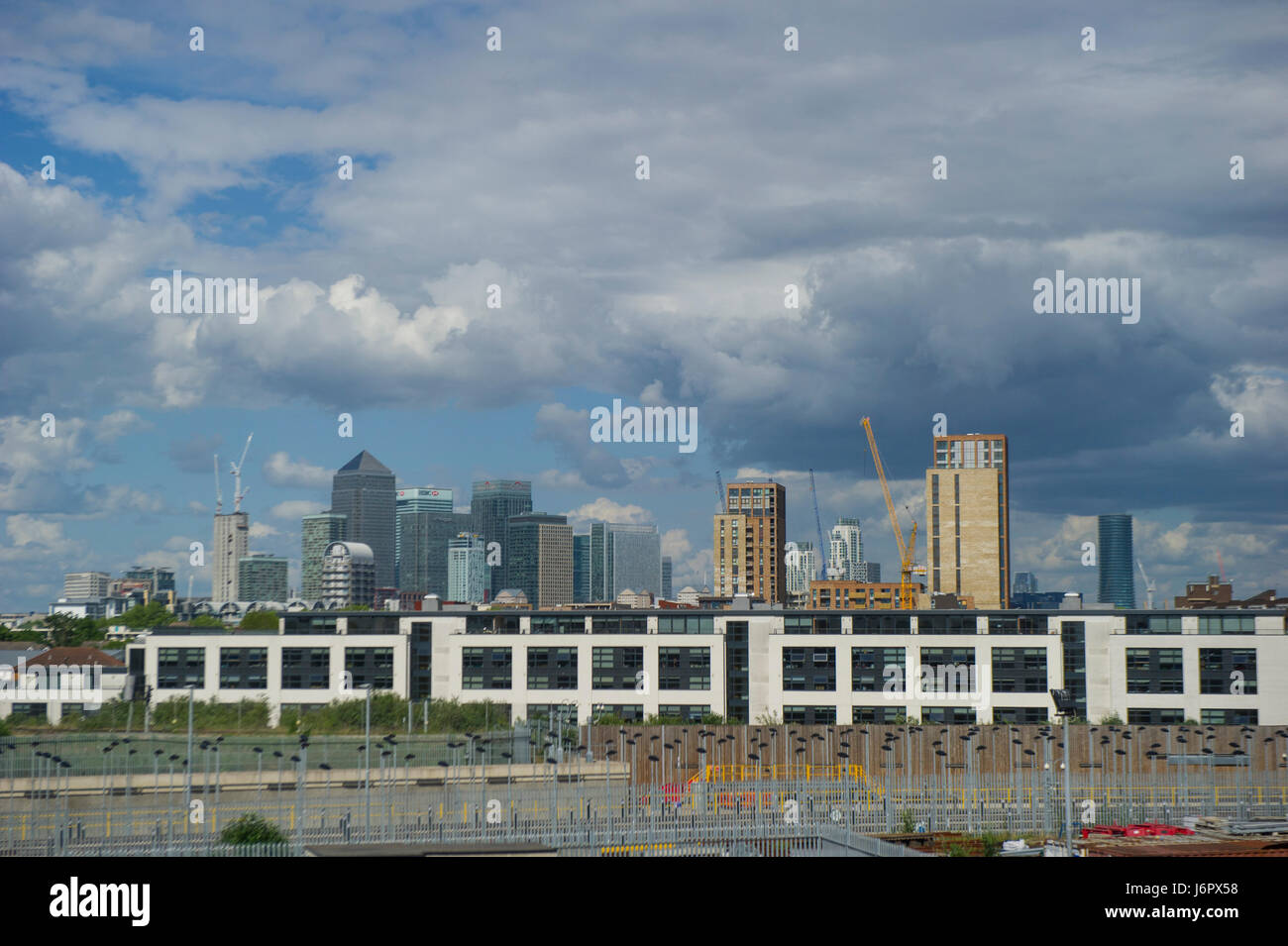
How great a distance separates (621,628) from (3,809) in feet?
161

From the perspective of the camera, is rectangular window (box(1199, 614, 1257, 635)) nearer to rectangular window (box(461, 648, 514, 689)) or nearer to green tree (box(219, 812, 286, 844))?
rectangular window (box(461, 648, 514, 689))

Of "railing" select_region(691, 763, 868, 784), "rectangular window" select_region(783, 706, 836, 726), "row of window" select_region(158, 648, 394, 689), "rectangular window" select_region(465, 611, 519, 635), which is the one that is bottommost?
"railing" select_region(691, 763, 868, 784)

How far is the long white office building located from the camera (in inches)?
3652

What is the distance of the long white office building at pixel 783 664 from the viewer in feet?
304

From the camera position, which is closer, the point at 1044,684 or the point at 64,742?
the point at 64,742

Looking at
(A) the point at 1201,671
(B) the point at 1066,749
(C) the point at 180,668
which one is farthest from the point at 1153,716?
(C) the point at 180,668

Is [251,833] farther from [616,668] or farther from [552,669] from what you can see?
[616,668]

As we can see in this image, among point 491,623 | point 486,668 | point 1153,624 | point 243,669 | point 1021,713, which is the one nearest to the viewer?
point 1021,713

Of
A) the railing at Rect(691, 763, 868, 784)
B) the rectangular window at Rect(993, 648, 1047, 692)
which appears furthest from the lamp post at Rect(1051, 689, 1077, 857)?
the railing at Rect(691, 763, 868, 784)

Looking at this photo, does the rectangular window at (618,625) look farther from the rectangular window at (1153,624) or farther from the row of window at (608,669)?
the rectangular window at (1153,624)

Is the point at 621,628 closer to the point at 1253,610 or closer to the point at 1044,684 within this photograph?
the point at 1044,684

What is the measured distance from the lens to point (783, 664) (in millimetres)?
96125
